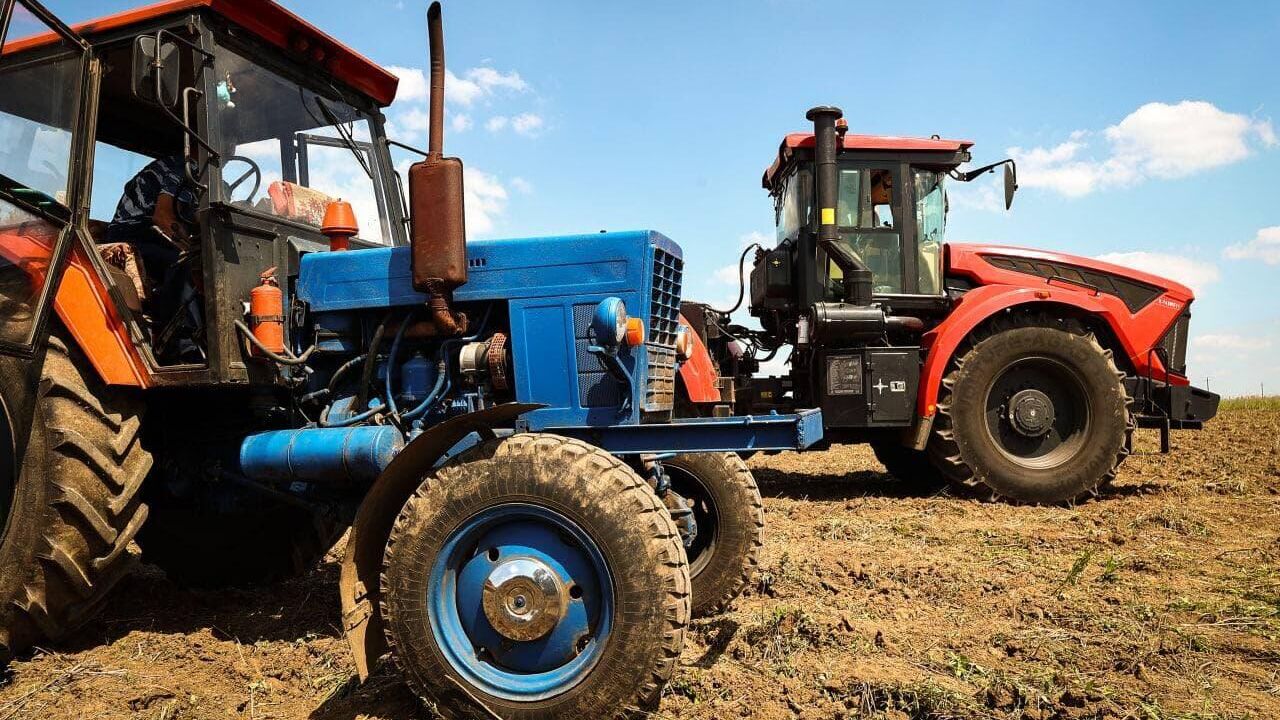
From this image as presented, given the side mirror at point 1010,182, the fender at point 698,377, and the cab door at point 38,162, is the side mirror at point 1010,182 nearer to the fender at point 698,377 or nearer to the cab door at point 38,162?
the fender at point 698,377

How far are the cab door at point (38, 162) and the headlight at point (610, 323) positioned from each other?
2.30m

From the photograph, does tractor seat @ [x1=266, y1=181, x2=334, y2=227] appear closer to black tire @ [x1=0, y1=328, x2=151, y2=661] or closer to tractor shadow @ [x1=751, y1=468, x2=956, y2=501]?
black tire @ [x1=0, y1=328, x2=151, y2=661]

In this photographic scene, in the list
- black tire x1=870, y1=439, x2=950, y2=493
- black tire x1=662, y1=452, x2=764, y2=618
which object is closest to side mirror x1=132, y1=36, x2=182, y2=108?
black tire x1=662, y1=452, x2=764, y2=618

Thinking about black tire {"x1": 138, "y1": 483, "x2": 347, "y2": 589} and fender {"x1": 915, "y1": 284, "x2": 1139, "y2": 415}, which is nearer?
black tire {"x1": 138, "y1": 483, "x2": 347, "y2": 589}

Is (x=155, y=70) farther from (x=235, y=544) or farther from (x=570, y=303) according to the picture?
(x=235, y=544)

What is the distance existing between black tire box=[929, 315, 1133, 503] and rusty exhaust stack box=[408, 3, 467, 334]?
5.18m

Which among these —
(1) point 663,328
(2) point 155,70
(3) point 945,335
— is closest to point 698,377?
(3) point 945,335

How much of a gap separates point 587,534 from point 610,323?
82 centimetres

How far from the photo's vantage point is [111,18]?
12.6ft

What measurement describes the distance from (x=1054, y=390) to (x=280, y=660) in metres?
6.61

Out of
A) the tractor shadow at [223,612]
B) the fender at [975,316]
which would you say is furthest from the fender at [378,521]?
the fender at [975,316]

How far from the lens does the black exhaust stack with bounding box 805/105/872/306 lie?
6789 millimetres

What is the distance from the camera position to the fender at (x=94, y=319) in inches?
143

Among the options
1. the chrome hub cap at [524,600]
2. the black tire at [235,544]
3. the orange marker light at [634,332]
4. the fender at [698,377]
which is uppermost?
the orange marker light at [634,332]
